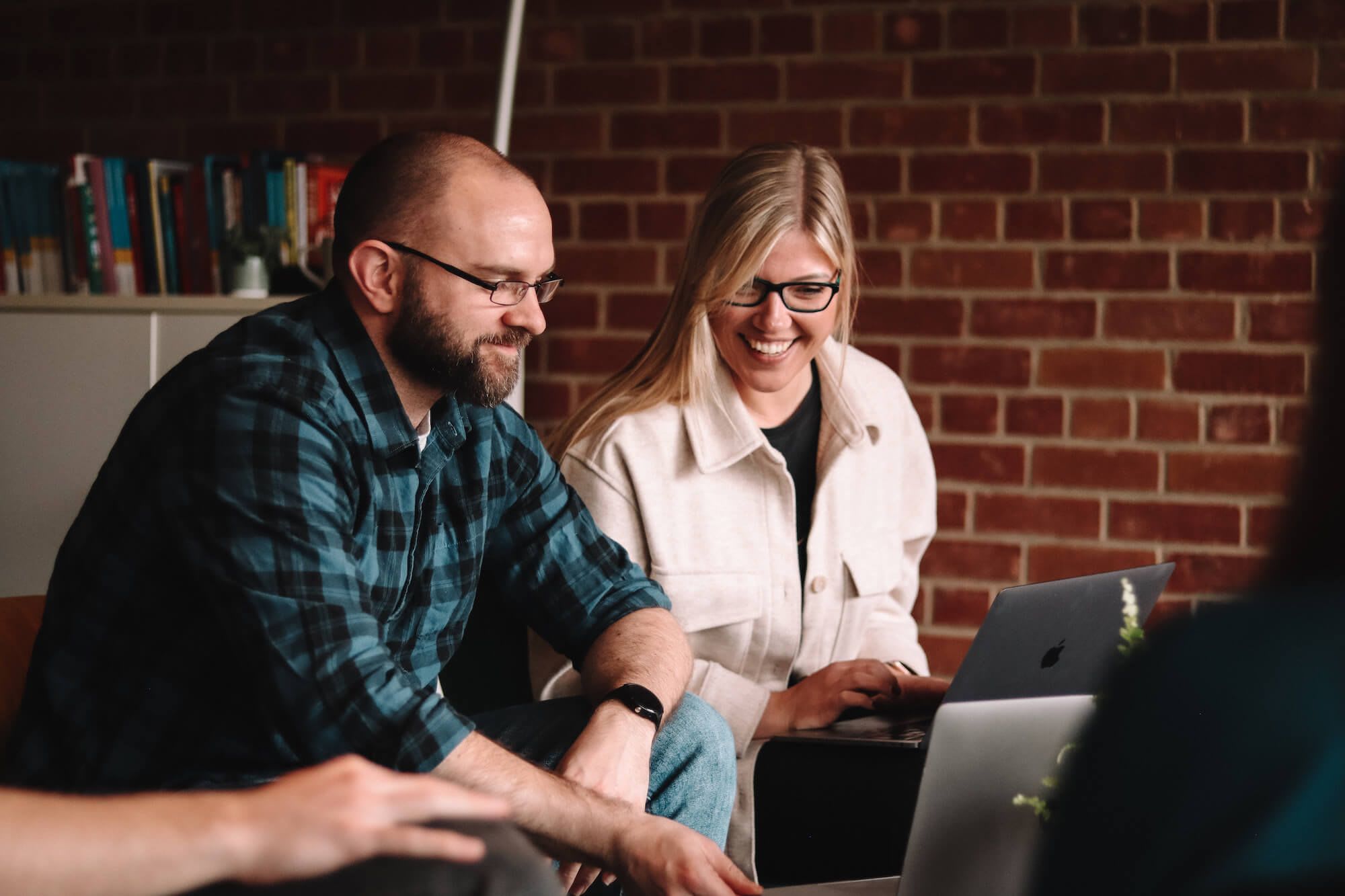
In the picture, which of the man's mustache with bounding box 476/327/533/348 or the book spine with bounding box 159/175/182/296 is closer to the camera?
the man's mustache with bounding box 476/327/533/348

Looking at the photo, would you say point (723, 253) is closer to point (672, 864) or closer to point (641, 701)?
point (641, 701)

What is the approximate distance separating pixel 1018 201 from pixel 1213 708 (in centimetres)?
236

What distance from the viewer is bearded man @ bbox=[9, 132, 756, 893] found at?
49.1 inches

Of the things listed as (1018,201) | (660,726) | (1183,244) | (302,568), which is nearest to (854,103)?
(1018,201)

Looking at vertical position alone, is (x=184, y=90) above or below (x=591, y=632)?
above

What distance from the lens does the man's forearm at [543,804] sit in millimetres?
1288

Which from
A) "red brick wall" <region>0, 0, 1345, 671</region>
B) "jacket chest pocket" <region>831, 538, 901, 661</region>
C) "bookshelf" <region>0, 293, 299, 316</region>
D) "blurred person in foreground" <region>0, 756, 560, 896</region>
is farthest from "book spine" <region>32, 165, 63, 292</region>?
"blurred person in foreground" <region>0, 756, 560, 896</region>

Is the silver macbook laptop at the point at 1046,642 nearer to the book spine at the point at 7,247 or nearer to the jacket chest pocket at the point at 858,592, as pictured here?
the jacket chest pocket at the point at 858,592

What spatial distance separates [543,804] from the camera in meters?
1.30

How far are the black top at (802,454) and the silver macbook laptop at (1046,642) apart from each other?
2.47 feet

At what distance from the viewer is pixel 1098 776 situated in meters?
0.51

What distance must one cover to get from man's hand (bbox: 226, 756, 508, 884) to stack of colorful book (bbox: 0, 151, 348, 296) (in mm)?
2115

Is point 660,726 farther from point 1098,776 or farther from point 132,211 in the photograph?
point 132,211

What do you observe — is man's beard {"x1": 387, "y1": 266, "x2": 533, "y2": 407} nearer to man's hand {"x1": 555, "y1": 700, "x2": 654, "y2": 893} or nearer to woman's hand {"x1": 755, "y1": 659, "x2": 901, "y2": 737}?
man's hand {"x1": 555, "y1": 700, "x2": 654, "y2": 893}
